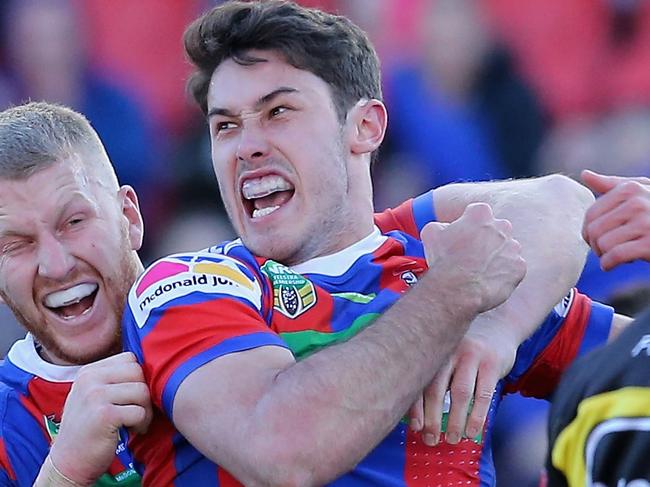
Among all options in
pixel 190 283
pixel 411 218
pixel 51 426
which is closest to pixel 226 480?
pixel 190 283

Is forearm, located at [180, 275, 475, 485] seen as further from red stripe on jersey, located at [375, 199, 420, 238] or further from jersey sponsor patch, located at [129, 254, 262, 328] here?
red stripe on jersey, located at [375, 199, 420, 238]

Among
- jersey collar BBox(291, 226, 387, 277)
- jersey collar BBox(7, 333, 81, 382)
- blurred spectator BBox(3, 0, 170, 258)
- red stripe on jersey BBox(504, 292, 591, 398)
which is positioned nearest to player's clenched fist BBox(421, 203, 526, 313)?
jersey collar BBox(291, 226, 387, 277)

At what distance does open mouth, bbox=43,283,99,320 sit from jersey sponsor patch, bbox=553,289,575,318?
1176mm

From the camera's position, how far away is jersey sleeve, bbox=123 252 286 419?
2.57 meters

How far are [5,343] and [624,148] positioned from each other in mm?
2837

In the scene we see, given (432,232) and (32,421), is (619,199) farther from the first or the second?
(32,421)

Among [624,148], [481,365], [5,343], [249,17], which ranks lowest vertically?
[5,343]

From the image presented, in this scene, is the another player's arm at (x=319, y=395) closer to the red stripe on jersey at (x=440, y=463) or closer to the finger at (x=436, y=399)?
the finger at (x=436, y=399)

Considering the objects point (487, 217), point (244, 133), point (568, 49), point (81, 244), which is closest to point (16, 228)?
point (81, 244)

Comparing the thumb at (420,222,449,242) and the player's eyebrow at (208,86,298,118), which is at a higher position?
the player's eyebrow at (208,86,298,118)

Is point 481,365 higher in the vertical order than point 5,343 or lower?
higher

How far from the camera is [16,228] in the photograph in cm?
308

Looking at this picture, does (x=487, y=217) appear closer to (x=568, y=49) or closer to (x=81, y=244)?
(x=81, y=244)

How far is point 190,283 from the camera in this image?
270cm
